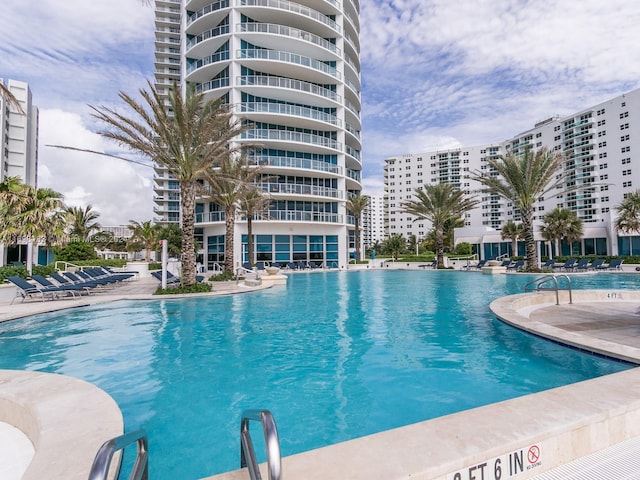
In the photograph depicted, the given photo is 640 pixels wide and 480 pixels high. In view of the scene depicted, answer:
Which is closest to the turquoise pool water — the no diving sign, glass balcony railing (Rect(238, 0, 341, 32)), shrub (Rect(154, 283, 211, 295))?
the no diving sign

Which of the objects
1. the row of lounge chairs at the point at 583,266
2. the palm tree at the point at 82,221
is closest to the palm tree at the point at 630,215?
the row of lounge chairs at the point at 583,266

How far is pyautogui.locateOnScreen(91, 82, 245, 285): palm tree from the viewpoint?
1521 cm

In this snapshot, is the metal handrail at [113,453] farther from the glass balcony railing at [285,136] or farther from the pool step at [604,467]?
the glass balcony railing at [285,136]

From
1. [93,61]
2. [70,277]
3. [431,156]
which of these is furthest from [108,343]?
[431,156]

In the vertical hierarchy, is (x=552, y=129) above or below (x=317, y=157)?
above

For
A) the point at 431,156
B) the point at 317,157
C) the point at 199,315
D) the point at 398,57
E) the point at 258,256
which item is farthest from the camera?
the point at 431,156

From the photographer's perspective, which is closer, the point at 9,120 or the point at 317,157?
the point at 317,157

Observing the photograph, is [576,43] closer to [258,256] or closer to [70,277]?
[70,277]

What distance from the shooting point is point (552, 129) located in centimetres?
8150

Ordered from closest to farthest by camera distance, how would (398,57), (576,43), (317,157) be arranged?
1. (576,43)
2. (398,57)
3. (317,157)

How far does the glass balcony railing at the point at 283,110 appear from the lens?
31859 mm

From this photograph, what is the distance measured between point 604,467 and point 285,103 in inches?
1418

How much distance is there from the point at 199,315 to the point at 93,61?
1447 cm

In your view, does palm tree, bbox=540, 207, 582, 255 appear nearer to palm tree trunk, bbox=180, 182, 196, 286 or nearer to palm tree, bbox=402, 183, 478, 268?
palm tree, bbox=402, 183, 478, 268
